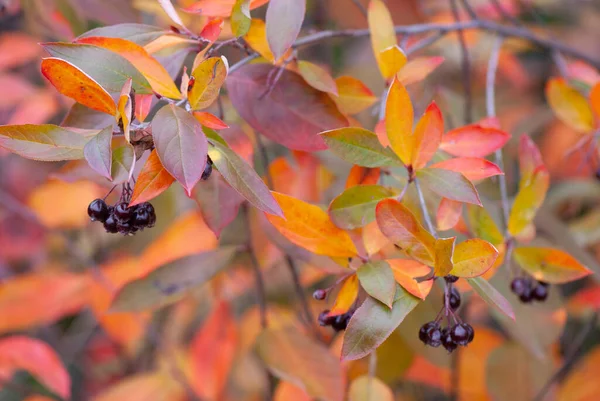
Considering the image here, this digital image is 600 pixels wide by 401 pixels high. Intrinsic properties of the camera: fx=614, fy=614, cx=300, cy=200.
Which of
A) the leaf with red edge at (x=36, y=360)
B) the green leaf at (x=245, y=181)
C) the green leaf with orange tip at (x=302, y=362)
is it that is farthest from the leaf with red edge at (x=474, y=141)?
the leaf with red edge at (x=36, y=360)

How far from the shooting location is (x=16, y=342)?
3.36 feet

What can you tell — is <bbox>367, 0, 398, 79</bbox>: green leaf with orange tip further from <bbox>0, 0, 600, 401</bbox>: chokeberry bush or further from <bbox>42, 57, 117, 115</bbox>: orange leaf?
<bbox>42, 57, 117, 115</bbox>: orange leaf

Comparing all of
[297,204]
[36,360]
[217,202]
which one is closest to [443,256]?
[297,204]

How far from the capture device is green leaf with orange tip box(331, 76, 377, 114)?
61 centimetres

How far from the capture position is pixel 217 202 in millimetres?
603

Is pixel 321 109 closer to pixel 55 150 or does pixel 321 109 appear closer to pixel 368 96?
pixel 368 96

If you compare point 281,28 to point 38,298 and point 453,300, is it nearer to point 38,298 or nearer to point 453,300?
point 453,300

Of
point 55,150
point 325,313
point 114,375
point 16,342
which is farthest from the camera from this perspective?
point 114,375

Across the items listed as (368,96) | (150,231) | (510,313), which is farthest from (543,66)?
(510,313)

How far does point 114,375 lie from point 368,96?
121 cm

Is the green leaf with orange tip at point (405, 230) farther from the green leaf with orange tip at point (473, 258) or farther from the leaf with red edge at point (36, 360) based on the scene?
the leaf with red edge at point (36, 360)

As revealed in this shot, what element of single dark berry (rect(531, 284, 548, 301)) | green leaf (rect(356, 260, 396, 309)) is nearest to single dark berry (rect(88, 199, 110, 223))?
green leaf (rect(356, 260, 396, 309))

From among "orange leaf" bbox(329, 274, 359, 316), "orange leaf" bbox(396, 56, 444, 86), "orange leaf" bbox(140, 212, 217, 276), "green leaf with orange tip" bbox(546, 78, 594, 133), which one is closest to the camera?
"orange leaf" bbox(329, 274, 359, 316)

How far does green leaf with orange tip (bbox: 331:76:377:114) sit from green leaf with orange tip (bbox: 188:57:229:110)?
0.18 metres
